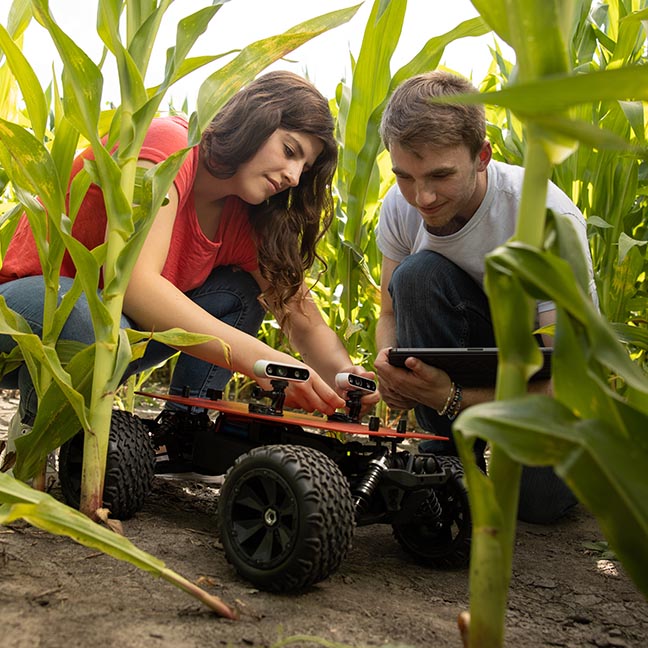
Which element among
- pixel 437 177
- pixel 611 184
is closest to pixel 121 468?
pixel 437 177

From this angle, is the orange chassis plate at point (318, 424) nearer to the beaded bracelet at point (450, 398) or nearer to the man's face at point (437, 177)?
the beaded bracelet at point (450, 398)

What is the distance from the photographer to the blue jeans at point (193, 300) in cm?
142

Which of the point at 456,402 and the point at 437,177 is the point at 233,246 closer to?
the point at 437,177

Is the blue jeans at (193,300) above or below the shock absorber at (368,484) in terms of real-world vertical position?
above

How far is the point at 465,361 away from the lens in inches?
53.2

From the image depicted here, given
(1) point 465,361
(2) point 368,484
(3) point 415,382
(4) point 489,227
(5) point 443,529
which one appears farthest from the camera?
(4) point 489,227

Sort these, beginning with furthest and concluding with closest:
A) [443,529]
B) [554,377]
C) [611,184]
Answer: [611,184]
[443,529]
[554,377]

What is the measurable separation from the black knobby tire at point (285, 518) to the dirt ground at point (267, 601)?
0.04 m

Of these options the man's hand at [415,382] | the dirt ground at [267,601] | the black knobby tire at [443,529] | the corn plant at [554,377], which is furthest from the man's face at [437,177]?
the corn plant at [554,377]

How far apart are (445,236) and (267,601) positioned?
1074 millimetres

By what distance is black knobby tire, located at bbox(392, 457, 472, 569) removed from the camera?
1198 mm

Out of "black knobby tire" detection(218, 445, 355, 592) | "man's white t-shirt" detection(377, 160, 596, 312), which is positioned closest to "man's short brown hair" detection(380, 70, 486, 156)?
"man's white t-shirt" detection(377, 160, 596, 312)

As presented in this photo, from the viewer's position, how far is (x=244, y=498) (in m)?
1.03

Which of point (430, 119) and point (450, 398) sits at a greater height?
point (430, 119)
